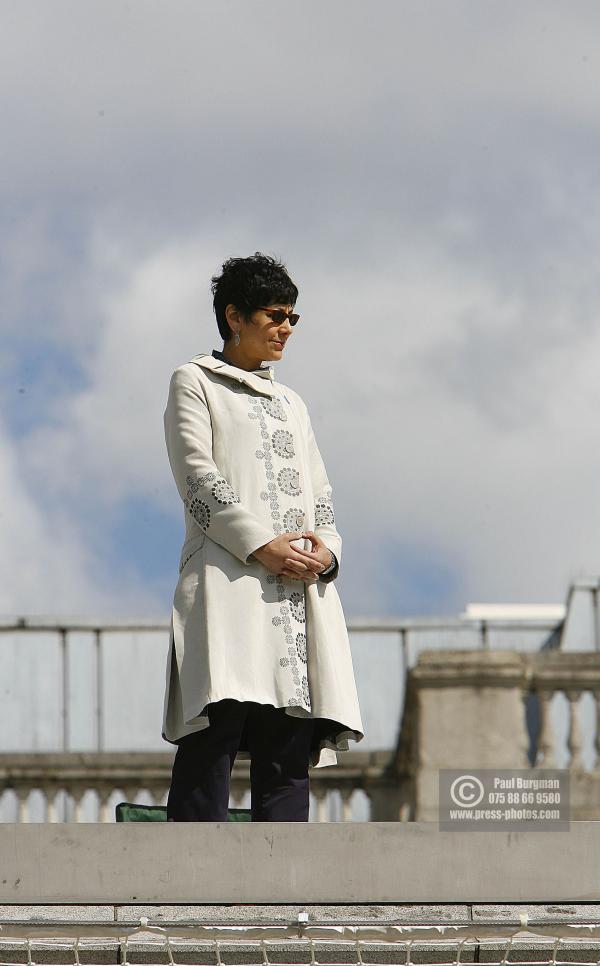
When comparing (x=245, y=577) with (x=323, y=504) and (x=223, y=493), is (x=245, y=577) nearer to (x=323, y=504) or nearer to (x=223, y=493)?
(x=223, y=493)

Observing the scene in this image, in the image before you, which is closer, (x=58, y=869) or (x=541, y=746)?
(x=58, y=869)

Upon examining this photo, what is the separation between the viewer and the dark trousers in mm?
6184

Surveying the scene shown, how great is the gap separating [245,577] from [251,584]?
0.09ft

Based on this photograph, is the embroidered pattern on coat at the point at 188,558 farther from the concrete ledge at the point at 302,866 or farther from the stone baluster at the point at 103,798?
the stone baluster at the point at 103,798

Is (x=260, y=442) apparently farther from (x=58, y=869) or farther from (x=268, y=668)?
(x=58, y=869)

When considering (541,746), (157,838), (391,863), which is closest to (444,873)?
(391,863)

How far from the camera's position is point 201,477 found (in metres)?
6.54

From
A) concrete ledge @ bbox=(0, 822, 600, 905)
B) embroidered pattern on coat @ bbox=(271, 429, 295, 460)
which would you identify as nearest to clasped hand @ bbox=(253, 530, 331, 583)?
embroidered pattern on coat @ bbox=(271, 429, 295, 460)

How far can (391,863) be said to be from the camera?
17.4 feet

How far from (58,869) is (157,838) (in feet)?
0.85

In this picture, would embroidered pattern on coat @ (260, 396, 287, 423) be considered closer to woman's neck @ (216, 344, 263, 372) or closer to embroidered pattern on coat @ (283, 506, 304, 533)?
woman's neck @ (216, 344, 263, 372)

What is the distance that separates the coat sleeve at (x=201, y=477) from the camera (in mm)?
6438

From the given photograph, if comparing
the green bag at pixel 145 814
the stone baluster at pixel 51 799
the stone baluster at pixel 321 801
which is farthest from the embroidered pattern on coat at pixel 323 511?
the stone baluster at pixel 51 799

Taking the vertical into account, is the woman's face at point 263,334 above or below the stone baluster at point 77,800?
above
